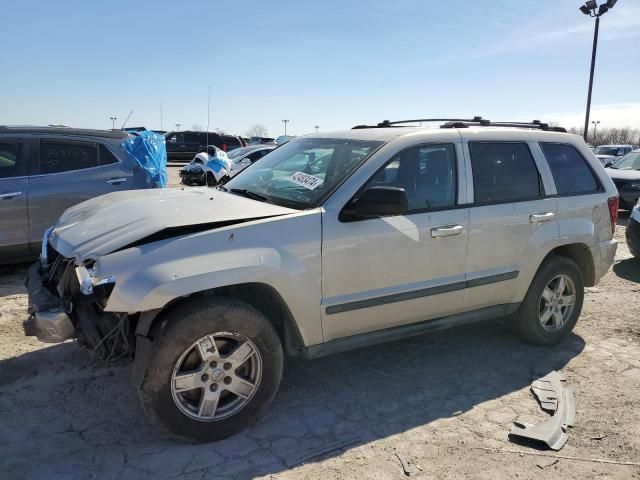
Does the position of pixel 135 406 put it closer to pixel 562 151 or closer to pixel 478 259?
pixel 478 259

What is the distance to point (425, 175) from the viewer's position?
3863mm

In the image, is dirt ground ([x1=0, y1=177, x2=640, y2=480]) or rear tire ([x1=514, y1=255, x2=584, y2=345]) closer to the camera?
dirt ground ([x1=0, y1=177, x2=640, y2=480])

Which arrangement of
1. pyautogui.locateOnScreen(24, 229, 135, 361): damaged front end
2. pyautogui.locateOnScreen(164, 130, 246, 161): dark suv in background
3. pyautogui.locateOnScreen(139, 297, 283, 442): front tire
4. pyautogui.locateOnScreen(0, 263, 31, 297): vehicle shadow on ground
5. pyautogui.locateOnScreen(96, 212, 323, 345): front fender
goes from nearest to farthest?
pyautogui.locateOnScreen(96, 212, 323, 345): front fender < pyautogui.locateOnScreen(139, 297, 283, 442): front tire < pyautogui.locateOnScreen(24, 229, 135, 361): damaged front end < pyautogui.locateOnScreen(0, 263, 31, 297): vehicle shadow on ground < pyautogui.locateOnScreen(164, 130, 246, 161): dark suv in background

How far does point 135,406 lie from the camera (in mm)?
3459

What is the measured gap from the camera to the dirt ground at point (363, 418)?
2.91m

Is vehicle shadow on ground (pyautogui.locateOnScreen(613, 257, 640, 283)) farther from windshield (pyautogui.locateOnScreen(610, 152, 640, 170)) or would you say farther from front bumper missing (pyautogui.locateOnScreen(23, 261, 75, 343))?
front bumper missing (pyautogui.locateOnScreen(23, 261, 75, 343))

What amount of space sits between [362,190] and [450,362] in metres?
1.77

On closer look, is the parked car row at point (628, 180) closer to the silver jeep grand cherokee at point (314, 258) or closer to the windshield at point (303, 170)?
the silver jeep grand cherokee at point (314, 258)

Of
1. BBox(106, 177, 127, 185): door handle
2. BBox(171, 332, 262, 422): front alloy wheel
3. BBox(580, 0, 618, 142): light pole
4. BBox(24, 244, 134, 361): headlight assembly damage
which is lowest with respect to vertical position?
BBox(171, 332, 262, 422): front alloy wheel

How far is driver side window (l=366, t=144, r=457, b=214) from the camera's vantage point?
3734 mm

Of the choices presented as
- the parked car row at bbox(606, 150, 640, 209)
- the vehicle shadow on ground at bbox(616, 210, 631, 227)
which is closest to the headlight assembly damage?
the vehicle shadow on ground at bbox(616, 210, 631, 227)

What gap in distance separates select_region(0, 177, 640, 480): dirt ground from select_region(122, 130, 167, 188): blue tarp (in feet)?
8.46

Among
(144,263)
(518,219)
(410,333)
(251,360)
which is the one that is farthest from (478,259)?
(144,263)

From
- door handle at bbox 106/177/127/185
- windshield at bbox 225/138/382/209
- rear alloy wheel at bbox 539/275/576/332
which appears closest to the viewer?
windshield at bbox 225/138/382/209
